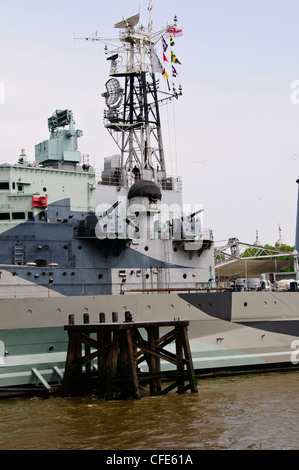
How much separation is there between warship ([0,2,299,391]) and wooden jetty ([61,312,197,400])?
109 cm

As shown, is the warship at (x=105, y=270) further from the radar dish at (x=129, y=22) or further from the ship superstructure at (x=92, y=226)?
the radar dish at (x=129, y=22)

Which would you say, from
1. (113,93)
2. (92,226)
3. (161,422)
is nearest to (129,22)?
(113,93)

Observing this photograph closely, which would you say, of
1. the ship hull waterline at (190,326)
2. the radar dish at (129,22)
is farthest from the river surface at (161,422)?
the radar dish at (129,22)

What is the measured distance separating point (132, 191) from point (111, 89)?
19.4ft

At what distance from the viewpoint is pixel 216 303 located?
19469 mm

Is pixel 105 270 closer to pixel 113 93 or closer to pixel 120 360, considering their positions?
pixel 120 360

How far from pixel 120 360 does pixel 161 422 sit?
10.5ft

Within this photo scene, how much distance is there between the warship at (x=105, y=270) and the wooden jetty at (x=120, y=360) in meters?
1.09

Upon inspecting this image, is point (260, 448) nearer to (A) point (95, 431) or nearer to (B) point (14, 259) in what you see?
(A) point (95, 431)

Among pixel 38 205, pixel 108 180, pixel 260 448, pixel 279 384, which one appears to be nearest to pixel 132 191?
pixel 108 180

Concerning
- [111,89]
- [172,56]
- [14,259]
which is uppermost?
[172,56]

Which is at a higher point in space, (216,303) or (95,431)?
(216,303)

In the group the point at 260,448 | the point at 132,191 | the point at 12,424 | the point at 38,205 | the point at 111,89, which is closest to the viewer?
the point at 260,448

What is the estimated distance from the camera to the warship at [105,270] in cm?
1705
